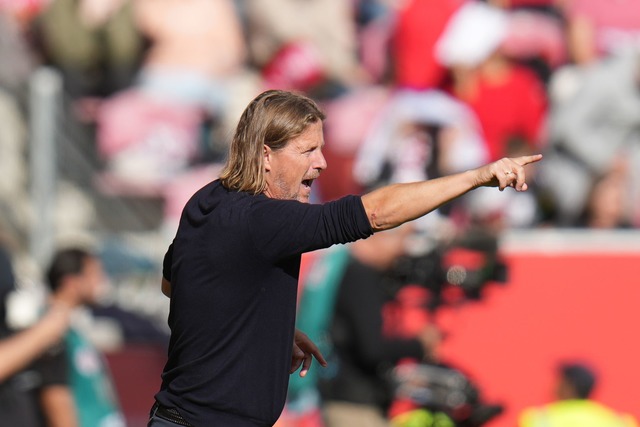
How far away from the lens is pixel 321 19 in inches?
383

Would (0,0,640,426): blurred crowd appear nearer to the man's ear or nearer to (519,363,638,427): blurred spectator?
(519,363,638,427): blurred spectator

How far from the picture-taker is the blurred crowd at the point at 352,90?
28.9 feet

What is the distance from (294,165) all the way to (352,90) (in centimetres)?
617

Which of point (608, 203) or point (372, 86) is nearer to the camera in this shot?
point (608, 203)

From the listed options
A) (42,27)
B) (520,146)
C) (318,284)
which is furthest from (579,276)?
(42,27)

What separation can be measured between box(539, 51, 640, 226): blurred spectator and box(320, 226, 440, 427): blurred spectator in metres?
2.92

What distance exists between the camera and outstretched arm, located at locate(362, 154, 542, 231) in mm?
3076

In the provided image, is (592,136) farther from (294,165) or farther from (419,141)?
(294,165)

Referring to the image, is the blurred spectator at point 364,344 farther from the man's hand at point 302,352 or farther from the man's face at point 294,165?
the man's face at point 294,165

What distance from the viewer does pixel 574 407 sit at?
644 cm

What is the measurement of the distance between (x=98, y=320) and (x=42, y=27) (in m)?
2.49

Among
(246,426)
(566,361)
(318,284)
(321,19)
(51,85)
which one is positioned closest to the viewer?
(246,426)

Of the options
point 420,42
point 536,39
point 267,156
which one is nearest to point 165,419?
point 267,156

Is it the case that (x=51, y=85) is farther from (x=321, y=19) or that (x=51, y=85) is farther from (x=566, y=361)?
(x=566, y=361)
